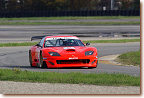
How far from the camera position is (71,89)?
9.67 m

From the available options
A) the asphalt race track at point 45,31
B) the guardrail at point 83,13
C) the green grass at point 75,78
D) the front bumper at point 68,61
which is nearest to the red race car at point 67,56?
the front bumper at point 68,61

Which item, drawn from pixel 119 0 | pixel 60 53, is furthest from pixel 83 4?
pixel 60 53

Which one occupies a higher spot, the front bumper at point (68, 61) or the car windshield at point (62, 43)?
the car windshield at point (62, 43)

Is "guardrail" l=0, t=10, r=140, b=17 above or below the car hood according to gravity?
below

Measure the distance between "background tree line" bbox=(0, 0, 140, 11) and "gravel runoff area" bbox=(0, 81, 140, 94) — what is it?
241 feet

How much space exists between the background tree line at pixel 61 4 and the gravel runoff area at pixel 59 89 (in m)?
73.4

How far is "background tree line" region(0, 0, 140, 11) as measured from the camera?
8506cm

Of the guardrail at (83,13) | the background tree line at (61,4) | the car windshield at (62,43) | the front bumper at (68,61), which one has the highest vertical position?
the car windshield at (62,43)

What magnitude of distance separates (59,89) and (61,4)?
79.8 meters

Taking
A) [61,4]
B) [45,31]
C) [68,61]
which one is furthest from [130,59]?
[61,4]

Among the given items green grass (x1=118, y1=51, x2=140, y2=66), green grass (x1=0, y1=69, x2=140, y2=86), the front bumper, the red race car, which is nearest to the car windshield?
the red race car

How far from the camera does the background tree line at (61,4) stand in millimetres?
85062

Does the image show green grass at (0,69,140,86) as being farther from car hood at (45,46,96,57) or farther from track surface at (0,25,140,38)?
track surface at (0,25,140,38)

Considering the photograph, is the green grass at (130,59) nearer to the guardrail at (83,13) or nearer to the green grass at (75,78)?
the green grass at (75,78)
